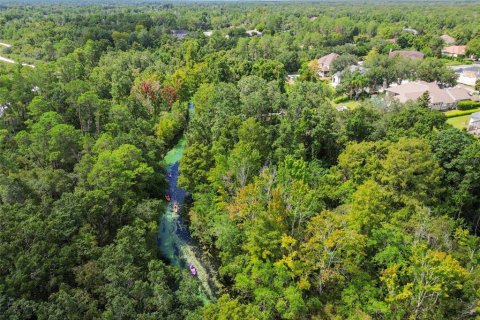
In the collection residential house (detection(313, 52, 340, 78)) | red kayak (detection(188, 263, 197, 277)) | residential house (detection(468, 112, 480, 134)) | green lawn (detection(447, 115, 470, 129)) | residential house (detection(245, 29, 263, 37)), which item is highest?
residential house (detection(245, 29, 263, 37))

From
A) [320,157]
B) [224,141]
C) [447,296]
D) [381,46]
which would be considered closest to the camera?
[447,296]

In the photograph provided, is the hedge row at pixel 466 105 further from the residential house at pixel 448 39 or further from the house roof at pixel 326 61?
the residential house at pixel 448 39

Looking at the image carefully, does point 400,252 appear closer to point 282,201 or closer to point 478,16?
point 282,201

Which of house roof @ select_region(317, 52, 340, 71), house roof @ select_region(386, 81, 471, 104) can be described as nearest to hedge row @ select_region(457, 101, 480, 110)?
house roof @ select_region(386, 81, 471, 104)

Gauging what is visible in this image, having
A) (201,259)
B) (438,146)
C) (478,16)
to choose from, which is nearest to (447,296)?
(438,146)

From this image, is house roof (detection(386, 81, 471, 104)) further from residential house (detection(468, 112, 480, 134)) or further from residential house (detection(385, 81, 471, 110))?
residential house (detection(468, 112, 480, 134))

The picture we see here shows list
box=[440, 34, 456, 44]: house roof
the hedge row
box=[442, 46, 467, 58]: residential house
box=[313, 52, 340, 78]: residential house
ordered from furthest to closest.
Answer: box=[440, 34, 456, 44]: house roof, box=[442, 46, 467, 58]: residential house, box=[313, 52, 340, 78]: residential house, the hedge row

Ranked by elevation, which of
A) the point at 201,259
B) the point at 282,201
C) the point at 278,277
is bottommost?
the point at 201,259
